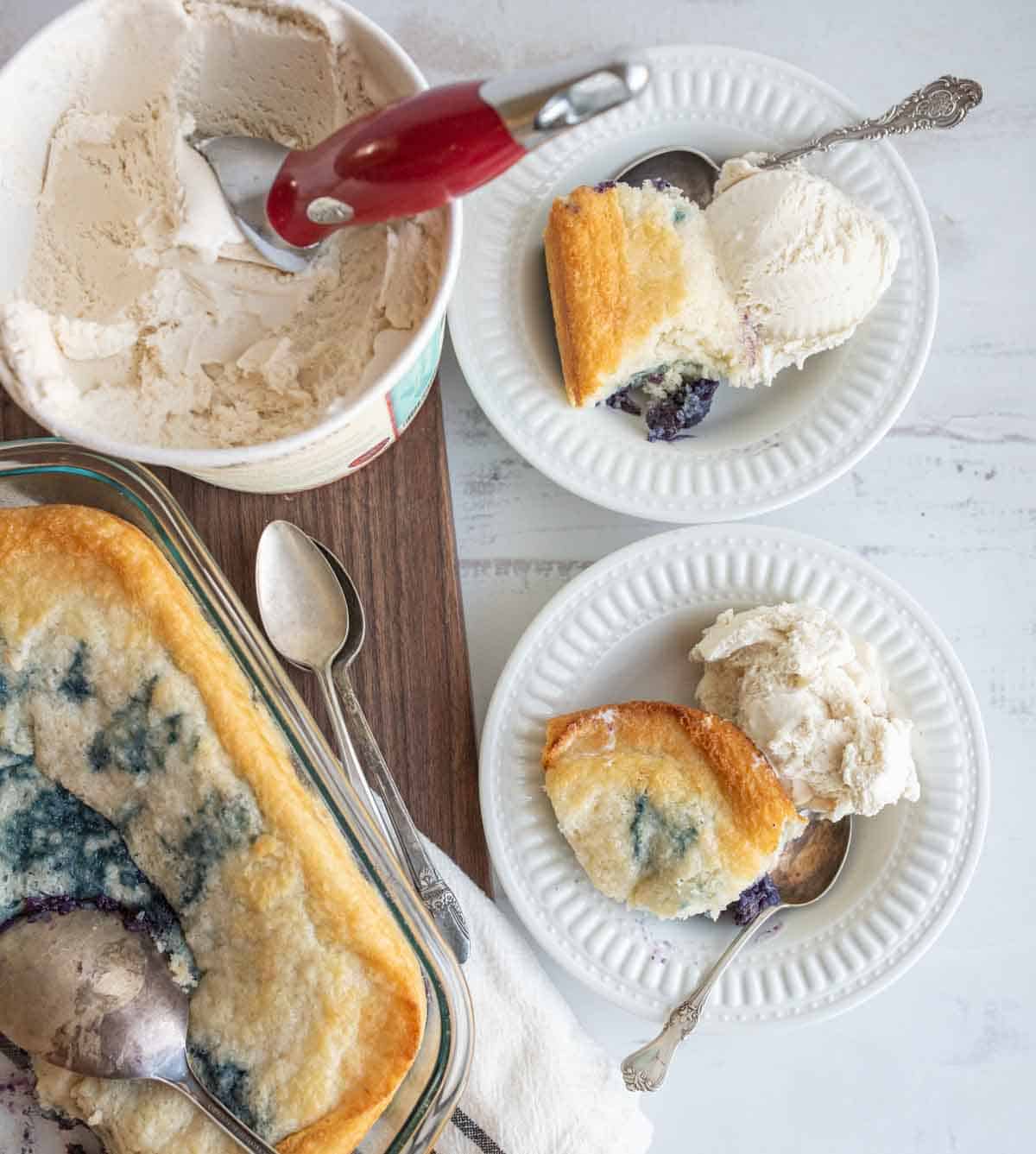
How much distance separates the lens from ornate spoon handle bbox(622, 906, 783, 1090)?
127cm

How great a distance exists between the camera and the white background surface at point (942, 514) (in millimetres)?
1427

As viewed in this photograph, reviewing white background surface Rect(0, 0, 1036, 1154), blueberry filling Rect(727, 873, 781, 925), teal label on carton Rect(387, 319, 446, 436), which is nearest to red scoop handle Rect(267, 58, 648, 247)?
teal label on carton Rect(387, 319, 446, 436)

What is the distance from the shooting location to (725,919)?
1.34 meters

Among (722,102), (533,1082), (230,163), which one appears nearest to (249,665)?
(230,163)

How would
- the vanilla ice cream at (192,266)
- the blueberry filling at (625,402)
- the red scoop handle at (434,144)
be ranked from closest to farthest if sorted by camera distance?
1. the red scoop handle at (434,144)
2. the vanilla ice cream at (192,266)
3. the blueberry filling at (625,402)

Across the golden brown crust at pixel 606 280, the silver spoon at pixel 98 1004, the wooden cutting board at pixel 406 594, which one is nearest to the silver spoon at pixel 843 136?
the golden brown crust at pixel 606 280

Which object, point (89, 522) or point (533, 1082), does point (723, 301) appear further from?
point (533, 1082)

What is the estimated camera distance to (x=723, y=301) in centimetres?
131

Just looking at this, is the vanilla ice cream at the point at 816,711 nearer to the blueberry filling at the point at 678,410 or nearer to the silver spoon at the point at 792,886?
the silver spoon at the point at 792,886

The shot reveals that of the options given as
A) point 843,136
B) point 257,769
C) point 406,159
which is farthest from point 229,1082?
point 843,136

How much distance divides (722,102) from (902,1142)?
1.33 metres

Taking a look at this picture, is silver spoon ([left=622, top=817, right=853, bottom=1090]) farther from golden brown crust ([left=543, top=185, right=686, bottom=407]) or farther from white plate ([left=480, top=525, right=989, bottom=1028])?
golden brown crust ([left=543, top=185, right=686, bottom=407])

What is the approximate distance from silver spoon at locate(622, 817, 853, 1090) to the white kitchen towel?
0.21 feet

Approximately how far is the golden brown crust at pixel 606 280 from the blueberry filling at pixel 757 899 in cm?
60
